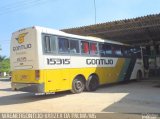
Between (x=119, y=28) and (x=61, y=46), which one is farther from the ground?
(x=119, y=28)

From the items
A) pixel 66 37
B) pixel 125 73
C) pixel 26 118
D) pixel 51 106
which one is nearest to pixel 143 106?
pixel 51 106

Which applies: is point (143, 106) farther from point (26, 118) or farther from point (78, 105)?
point (26, 118)

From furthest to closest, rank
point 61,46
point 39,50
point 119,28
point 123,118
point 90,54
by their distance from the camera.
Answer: point 119,28 → point 90,54 → point 61,46 → point 39,50 → point 123,118

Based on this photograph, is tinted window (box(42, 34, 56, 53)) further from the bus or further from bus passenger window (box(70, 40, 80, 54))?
bus passenger window (box(70, 40, 80, 54))

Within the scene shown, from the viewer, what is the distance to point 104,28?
64.8ft

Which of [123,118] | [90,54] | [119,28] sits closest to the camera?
[123,118]

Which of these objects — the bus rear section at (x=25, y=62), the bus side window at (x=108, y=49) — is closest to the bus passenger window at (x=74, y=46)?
the bus rear section at (x=25, y=62)

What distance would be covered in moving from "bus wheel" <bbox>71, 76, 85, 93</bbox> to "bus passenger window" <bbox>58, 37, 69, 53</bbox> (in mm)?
1667

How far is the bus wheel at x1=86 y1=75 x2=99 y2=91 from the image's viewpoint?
1577 centimetres

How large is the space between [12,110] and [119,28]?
1085 cm

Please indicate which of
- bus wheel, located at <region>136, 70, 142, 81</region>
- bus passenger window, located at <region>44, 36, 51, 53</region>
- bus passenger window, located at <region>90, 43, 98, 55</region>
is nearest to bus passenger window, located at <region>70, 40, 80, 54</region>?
bus passenger window, located at <region>90, 43, 98, 55</region>

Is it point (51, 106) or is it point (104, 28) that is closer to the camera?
point (51, 106)

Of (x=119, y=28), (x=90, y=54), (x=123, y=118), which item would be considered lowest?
(x=123, y=118)

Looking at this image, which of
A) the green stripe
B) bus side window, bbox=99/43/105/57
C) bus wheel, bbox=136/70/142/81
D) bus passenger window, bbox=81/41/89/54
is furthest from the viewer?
bus wheel, bbox=136/70/142/81
